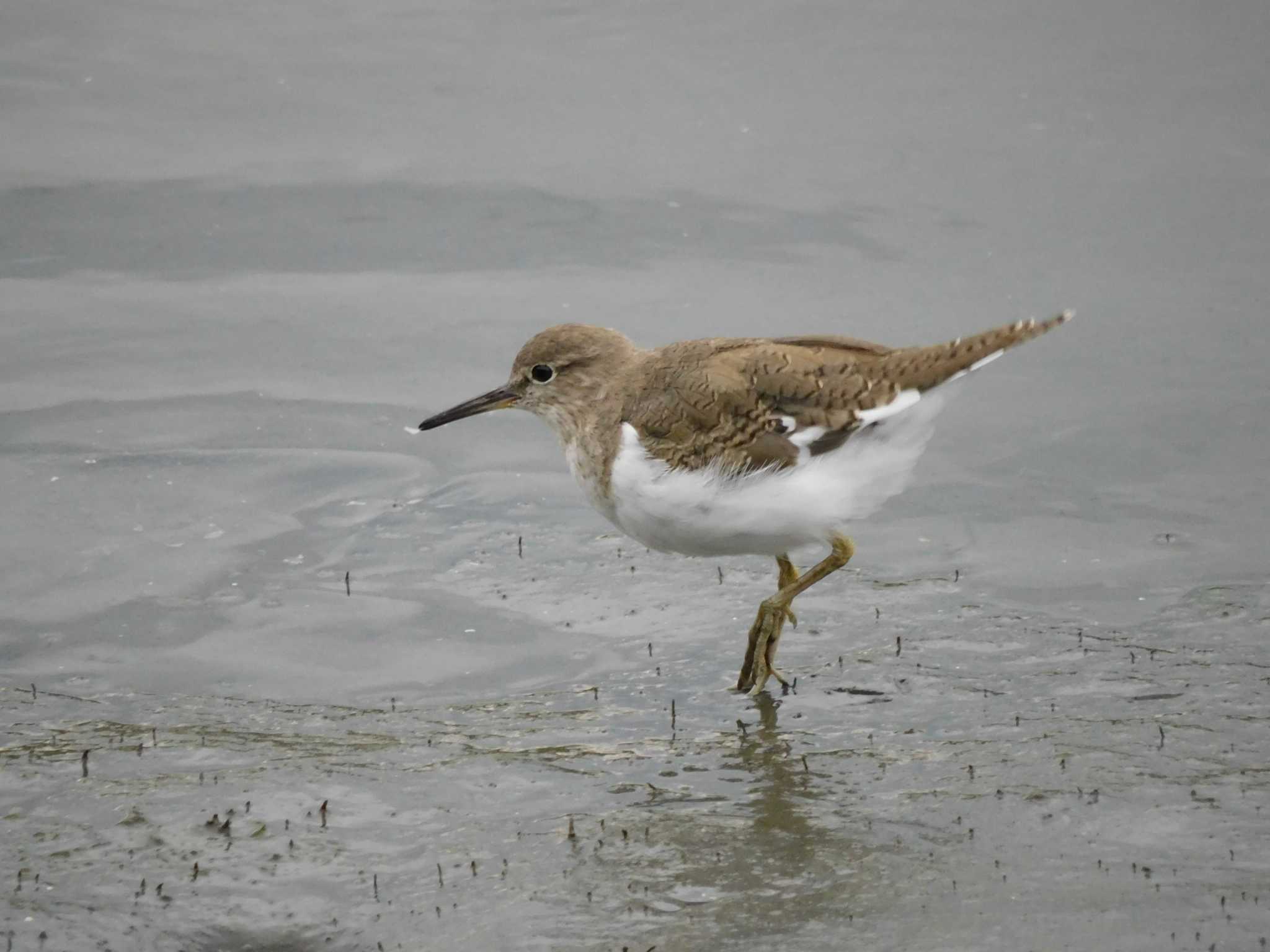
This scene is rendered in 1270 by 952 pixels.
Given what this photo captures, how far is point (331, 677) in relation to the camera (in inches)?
269

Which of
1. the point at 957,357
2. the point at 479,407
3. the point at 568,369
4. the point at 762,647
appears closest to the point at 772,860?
the point at 762,647

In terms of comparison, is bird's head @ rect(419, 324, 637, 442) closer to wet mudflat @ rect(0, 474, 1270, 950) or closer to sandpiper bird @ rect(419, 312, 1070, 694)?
sandpiper bird @ rect(419, 312, 1070, 694)

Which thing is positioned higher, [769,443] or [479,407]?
[479,407]

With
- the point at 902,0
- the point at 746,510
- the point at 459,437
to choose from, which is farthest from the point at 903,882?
the point at 902,0

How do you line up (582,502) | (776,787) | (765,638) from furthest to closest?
(582,502), (765,638), (776,787)

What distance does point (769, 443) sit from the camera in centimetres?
Answer: 639

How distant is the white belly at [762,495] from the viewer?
6.32 metres

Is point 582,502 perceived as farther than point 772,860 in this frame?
Yes

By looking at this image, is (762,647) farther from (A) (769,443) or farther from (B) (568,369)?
(B) (568,369)

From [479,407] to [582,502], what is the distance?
3.76 ft

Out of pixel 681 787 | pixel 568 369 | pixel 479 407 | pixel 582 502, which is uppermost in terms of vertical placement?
pixel 568 369

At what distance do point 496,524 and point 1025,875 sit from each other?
3773 mm

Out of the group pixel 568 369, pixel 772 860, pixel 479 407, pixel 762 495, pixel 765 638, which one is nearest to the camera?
pixel 772 860

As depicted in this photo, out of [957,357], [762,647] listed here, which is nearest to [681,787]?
[762,647]
